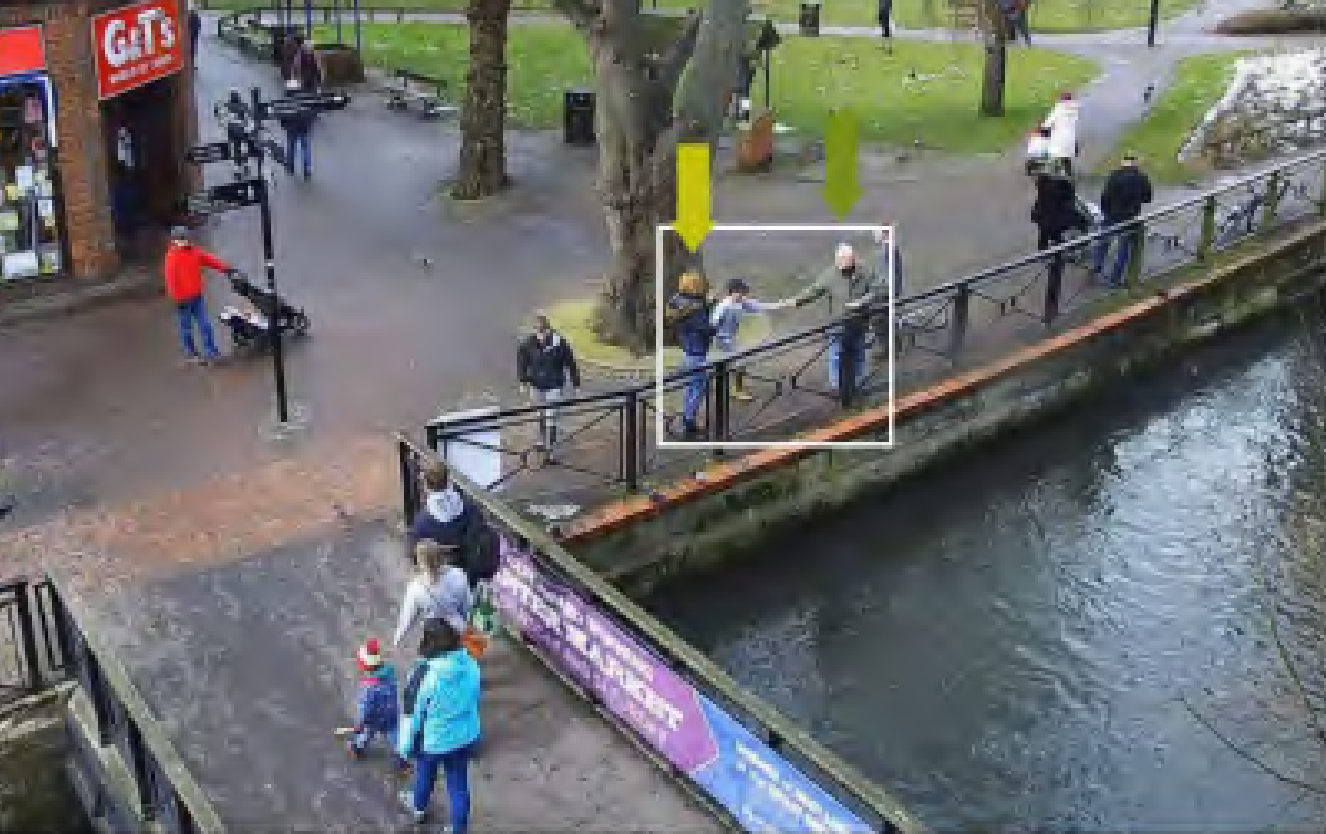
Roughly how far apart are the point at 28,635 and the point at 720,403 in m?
6.39

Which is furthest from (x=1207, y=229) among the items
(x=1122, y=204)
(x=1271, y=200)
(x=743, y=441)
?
(x=743, y=441)

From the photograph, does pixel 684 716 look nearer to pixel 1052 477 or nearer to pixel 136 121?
pixel 1052 477

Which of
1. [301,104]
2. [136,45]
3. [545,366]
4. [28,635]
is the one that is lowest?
[28,635]

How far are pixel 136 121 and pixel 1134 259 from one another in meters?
13.6

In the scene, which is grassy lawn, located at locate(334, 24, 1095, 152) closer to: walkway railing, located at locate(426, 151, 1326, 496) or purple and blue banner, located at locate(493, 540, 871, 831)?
walkway railing, located at locate(426, 151, 1326, 496)

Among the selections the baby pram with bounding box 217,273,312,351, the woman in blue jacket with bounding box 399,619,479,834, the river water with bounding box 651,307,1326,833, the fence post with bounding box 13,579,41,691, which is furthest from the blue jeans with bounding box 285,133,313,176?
the woman in blue jacket with bounding box 399,619,479,834

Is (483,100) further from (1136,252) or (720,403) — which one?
(720,403)

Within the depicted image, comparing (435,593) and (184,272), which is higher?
(184,272)

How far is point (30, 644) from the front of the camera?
A: 11.5 m

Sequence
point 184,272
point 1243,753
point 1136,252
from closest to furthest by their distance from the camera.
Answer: point 1243,753 → point 184,272 → point 1136,252

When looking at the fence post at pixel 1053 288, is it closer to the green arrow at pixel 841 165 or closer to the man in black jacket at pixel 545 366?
the green arrow at pixel 841 165

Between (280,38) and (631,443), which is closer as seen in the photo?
(631,443)

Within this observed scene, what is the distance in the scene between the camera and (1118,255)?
63.4 feet

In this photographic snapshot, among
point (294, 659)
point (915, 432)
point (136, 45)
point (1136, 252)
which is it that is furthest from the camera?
point (136, 45)
